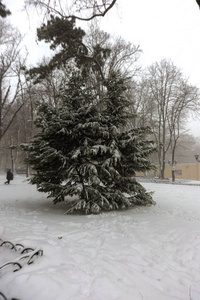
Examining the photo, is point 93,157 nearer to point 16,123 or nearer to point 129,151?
point 129,151

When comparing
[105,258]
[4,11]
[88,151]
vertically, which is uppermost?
[4,11]

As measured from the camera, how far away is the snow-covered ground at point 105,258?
263 centimetres

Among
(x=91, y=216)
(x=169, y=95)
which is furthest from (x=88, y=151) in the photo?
(x=169, y=95)

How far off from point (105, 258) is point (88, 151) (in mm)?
3487

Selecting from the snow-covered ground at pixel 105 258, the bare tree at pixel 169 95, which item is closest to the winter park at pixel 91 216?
the snow-covered ground at pixel 105 258

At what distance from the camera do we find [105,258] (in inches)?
137

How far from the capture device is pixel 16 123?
2981 cm

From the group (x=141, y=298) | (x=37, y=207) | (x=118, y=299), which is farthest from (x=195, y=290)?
(x=37, y=207)

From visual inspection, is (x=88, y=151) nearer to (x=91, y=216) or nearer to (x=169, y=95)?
(x=91, y=216)

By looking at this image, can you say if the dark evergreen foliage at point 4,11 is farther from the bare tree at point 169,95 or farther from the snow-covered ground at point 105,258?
the bare tree at point 169,95

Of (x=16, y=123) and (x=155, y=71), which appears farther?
(x=16, y=123)

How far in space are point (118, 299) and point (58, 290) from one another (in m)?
0.75

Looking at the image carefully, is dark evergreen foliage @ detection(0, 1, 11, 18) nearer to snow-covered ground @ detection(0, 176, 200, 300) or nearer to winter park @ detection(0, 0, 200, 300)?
winter park @ detection(0, 0, 200, 300)

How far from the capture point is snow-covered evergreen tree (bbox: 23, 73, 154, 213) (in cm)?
646
